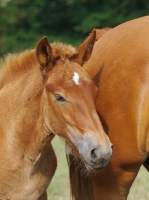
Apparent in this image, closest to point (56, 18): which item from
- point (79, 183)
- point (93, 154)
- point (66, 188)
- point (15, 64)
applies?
point (66, 188)

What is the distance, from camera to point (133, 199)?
6.82m

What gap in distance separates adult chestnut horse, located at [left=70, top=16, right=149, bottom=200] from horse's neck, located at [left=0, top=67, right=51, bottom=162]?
0.55 m

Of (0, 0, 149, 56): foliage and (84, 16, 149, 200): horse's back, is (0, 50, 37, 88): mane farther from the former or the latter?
(0, 0, 149, 56): foliage

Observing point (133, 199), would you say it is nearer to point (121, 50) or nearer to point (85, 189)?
point (85, 189)

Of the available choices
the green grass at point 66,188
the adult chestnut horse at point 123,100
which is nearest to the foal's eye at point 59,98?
the adult chestnut horse at point 123,100

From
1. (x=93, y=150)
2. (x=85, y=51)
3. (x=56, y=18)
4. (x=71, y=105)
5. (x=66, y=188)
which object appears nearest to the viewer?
(x=93, y=150)

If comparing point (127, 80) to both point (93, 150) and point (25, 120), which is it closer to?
point (93, 150)

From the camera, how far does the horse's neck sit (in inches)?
177

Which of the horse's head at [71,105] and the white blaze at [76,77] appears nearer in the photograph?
the horse's head at [71,105]

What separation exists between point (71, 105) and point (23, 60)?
75 centimetres

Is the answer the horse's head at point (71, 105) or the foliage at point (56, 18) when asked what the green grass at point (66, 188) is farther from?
the foliage at point (56, 18)

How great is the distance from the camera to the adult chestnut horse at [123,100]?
444cm

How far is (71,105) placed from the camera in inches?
163

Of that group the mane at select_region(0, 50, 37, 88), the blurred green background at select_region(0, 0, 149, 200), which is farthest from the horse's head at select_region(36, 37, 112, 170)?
the blurred green background at select_region(0, 0, 149, 200)
